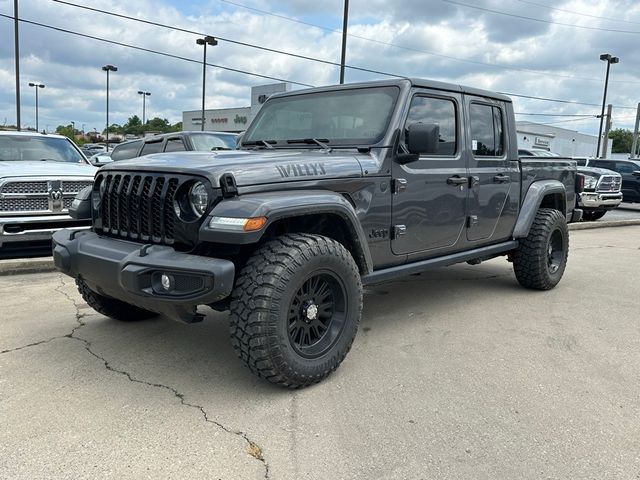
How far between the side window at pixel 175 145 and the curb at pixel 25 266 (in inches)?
114

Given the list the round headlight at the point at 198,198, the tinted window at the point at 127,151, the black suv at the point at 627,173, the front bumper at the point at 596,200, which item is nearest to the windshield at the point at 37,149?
the tinted window at the point at 127,151

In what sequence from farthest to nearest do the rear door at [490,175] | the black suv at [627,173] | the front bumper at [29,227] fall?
the black suv at [627,173] < the front bumper at [29,227] < the rear door at [490,175]

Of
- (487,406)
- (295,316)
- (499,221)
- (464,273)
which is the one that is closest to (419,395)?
(487,406)

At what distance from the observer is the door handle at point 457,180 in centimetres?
432

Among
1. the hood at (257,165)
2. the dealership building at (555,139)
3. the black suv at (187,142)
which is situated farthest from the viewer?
the dealership building at (555,139)

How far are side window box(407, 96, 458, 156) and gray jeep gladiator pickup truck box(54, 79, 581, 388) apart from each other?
2 cm

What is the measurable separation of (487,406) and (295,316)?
3.89ft

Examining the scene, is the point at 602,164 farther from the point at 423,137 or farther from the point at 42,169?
the point at 42,169

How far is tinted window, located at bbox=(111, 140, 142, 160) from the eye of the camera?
980 cm

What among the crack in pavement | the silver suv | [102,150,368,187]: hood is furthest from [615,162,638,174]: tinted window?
the crack in pavement

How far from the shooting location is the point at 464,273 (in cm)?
660

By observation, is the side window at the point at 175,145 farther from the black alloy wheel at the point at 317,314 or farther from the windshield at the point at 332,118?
the black alloy wheel at the point at 317,314

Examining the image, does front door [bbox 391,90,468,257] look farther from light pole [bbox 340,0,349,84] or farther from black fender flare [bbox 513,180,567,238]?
light pole [bbox 340,0,349,84]

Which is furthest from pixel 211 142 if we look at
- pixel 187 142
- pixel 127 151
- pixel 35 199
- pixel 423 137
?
pixel 423 137
